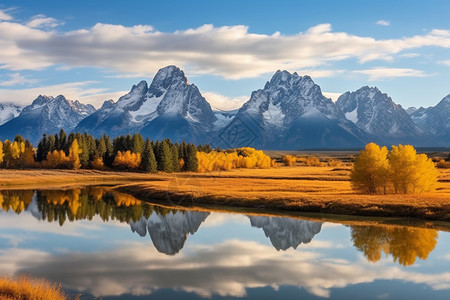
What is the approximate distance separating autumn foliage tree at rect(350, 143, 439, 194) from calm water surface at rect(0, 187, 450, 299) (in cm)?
A: 2139

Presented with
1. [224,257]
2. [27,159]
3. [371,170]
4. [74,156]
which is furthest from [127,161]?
[224,257]

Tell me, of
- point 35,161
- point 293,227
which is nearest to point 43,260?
point 293,227

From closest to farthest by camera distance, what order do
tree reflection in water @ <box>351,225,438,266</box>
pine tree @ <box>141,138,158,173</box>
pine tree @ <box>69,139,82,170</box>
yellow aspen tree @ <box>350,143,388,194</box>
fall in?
1. tree reflection in water @ <box>351,225,438,266</box>
2. yellow aspen tree @ <box>350,143,388,194</box>
3. pine tree @ <box>141,138,158,173</box>
4. pine tree @ <box>69,139,82,170</box>

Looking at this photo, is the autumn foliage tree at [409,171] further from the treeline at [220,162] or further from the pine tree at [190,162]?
the treeline at [220,162]

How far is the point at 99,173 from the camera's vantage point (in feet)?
457

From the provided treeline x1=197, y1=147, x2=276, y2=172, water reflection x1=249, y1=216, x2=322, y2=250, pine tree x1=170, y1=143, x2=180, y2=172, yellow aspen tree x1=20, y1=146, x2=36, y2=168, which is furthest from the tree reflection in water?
yellow aspen tree x1=20, y1=146, x2=36, y2=168

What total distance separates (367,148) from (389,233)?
30.1 meters

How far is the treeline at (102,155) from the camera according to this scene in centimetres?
14775

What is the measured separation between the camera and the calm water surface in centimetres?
2888

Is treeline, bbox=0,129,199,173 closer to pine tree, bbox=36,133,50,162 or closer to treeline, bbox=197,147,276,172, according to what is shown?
pine tree, bbox=36,133,50,162

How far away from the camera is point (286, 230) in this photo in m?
48.2

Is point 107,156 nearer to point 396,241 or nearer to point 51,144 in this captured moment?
point 51,144

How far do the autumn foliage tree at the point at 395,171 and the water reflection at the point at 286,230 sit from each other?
884 inches

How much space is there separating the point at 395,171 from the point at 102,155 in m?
109
